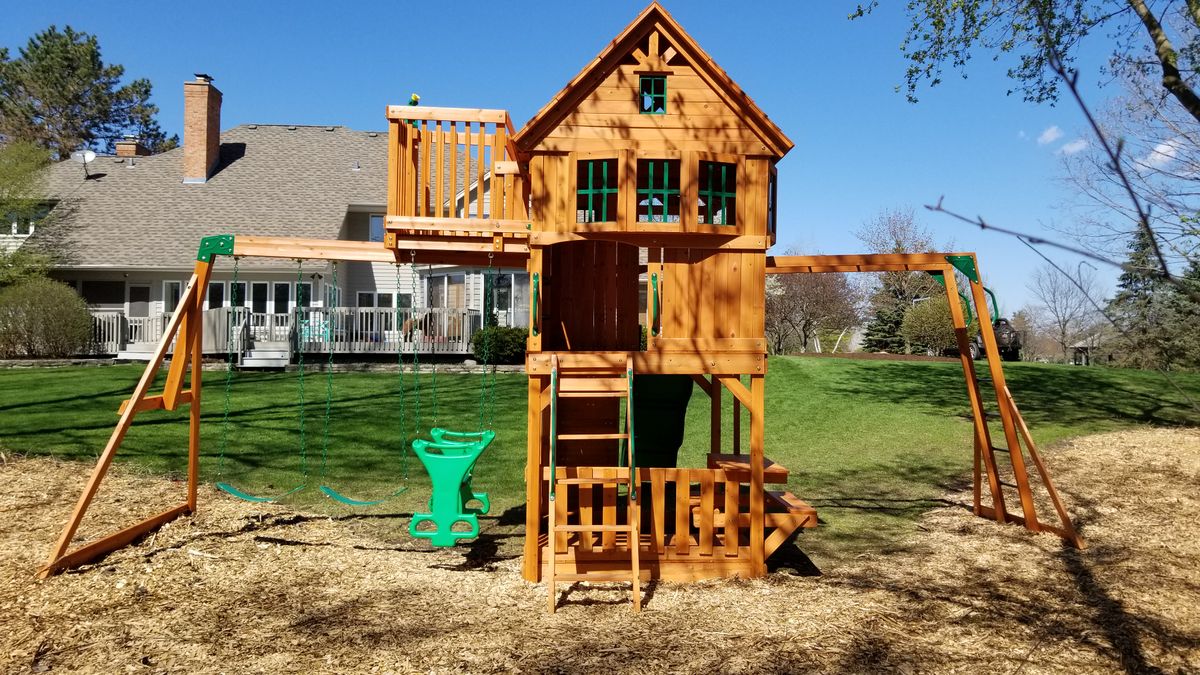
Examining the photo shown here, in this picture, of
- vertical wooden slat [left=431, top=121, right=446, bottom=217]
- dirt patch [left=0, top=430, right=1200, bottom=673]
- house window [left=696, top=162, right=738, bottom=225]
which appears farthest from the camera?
vertical wooden slat [left=431, top=121, right=446, bottom=217]

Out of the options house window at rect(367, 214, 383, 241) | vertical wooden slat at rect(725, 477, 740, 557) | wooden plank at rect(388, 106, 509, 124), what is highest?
house window at rect(367, 214, 383, 241)

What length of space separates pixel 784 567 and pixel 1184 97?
714 centimetres

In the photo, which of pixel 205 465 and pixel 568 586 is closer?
pixel 568 586

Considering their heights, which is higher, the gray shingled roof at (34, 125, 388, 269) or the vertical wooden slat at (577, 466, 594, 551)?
the gray shingled roof at (34, 125, 388, 269)

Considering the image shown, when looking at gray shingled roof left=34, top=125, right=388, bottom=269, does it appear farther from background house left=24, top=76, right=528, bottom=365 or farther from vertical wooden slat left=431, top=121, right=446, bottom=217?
vertical wooden slat left=431, top=121, right=446, bottom=217

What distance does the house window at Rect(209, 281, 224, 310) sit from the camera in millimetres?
26578

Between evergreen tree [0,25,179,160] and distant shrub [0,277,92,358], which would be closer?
distant shrub [0,277,92,358]

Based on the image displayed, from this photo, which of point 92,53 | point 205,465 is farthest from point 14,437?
point 92,53

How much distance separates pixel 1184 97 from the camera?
8953 millimetres

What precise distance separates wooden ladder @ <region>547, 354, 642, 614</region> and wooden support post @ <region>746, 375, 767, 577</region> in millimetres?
1070

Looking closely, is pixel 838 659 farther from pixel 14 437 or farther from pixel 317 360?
pixel 317 360

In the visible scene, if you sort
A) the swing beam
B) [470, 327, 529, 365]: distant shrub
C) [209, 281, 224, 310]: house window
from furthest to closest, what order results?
[209, 281, 224, 310]: house window, [470, 327, 529, 365]: distant shrub, the swing beam

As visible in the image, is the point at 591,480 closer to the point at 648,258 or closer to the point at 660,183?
the point at 648,258

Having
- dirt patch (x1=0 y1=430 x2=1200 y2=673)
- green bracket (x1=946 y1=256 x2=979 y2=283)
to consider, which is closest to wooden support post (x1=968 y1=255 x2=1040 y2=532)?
green bracket (x1=946 y1=256 x2=979 y2=283)
